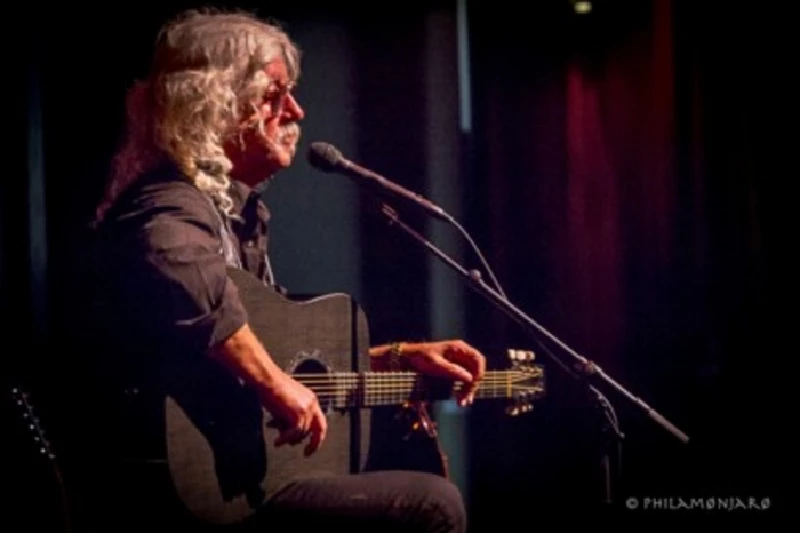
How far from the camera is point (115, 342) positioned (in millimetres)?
1975

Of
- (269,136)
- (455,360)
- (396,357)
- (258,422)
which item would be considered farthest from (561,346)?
(269,136)

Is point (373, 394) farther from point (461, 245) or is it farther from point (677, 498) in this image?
point (677, 498)

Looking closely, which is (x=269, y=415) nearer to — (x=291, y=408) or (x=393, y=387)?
(x=291, y=408)

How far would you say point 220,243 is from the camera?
77.0 inches

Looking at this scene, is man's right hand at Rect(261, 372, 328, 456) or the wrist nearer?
man's right hand at Rect(261, 372, 328, 456)

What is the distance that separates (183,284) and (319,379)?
1.35ft

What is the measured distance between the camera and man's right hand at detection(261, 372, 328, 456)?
195 centimetres

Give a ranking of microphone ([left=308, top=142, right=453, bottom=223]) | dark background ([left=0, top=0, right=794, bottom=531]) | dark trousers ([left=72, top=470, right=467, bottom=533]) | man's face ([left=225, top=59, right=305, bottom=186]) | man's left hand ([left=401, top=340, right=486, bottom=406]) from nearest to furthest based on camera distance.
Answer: dark trousers ([left=72, top=470, right=467, bottom=533]) < microphone ([left=308, top=142, right=453, bottom=223]) < man's face ([left=225, top=59, right=305, bottom=186]) < man's left hand ([left=401, top=340, right=486, bottom=406]) < dark background ([left=0, top=0, right=794, bottom=531])

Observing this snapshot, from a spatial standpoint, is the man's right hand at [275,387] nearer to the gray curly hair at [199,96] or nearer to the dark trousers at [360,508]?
the dark trousers at [360,508]

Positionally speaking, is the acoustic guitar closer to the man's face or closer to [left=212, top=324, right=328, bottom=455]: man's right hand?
[left=212, top=324, right=328, bottom=455]: man's right hand

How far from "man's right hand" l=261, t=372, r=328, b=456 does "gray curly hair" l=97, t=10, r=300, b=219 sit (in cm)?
39

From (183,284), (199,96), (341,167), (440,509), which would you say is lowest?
(440,509)

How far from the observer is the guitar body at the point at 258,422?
1.90 m

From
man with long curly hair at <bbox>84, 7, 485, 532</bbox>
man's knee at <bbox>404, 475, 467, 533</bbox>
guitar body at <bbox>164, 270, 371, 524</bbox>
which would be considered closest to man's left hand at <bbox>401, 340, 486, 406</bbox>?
man with long curly hair at <bbox>84, 7, 485, 532</bbox>
